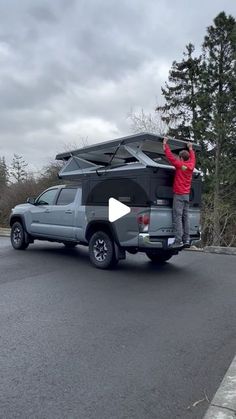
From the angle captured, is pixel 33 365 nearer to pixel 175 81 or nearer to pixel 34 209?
pixel 34 209

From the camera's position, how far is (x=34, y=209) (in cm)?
1068

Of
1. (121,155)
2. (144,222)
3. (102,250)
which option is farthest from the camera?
(121,155)

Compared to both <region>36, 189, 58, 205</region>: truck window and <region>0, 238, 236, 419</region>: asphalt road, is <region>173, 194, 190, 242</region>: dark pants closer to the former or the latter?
<region>0, 238, 236, 419</region>: asphalt road

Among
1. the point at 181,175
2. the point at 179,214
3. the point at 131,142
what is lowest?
the point at 179,214

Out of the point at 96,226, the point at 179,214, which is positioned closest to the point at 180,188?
the point at 179,214

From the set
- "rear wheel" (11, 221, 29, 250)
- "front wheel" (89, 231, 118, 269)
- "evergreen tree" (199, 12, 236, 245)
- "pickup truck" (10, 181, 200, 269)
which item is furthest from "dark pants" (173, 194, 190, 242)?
"evergreen tree" (199, 12, 236, 245)

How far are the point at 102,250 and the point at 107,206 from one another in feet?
3.15

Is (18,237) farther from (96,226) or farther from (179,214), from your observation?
(179,214)

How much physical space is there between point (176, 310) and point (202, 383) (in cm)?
221

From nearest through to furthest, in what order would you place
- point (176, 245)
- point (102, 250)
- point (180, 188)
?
point (180, 188)
point (176, 245)
point (102, 250)

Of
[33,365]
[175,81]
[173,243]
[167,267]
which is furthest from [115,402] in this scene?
[175,81]

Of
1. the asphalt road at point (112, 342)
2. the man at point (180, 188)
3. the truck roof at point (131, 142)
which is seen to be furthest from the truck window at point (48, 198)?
the man at point (180, 188)

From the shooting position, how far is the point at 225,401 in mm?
3164

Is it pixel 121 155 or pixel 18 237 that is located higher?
pixel 121 155
